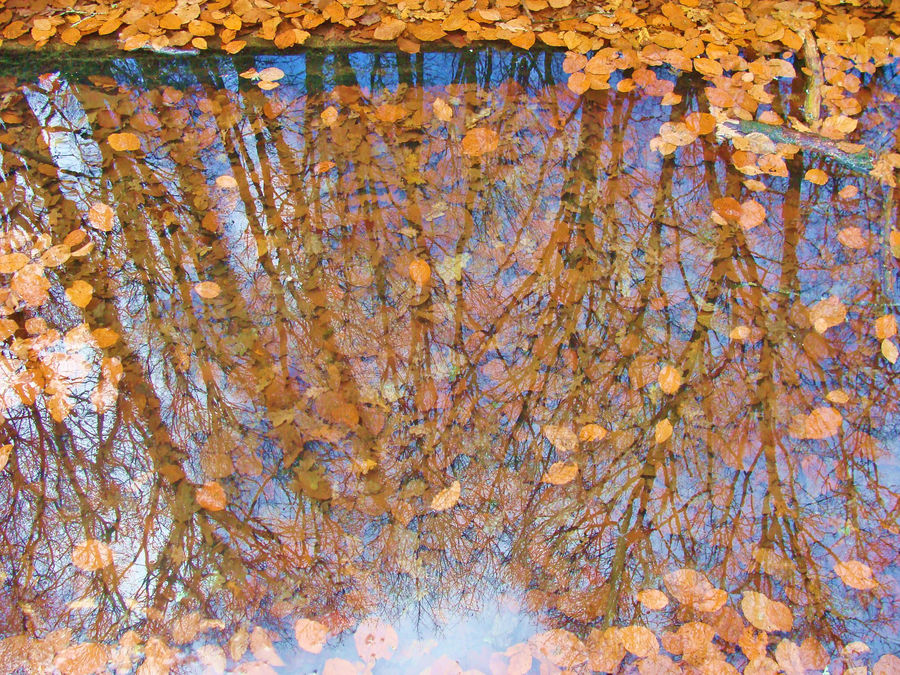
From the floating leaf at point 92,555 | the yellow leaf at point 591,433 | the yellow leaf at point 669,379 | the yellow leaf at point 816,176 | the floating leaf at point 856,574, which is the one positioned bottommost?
the floating leaf at point 856,574

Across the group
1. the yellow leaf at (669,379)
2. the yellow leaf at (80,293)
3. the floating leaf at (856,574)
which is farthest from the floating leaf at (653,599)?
the yellow leaf at (80,293)

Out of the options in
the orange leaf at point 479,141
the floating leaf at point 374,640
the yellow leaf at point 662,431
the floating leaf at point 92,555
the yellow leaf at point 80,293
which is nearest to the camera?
the floating leaf at point 374,640

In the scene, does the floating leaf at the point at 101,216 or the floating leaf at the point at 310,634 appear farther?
the floating leaf at the point at 101,216

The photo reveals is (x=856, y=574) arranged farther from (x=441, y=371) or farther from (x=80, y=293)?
(x=80, y=293)

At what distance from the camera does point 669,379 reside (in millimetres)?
1900

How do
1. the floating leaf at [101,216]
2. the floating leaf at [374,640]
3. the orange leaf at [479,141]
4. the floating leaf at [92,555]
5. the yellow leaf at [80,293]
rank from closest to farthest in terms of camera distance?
1. the floating leaf at [374,640]
2. the floating leaf at [92,555]
3. the yellow leaf at [80,293]
4. the floating leaf at [101,216]
5. the orange leaf at [479,141]

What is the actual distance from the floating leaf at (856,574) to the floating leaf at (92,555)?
202cm

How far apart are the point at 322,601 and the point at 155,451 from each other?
2.31 feet

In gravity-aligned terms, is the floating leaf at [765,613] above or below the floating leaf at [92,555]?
below

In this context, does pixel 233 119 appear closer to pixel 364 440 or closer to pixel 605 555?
pixel 364 440

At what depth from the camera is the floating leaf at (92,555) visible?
5.43ft

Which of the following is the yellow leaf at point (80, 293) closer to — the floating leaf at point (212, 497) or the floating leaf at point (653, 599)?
the floating leaf at point (212, 497)

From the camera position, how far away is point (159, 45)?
278 cm

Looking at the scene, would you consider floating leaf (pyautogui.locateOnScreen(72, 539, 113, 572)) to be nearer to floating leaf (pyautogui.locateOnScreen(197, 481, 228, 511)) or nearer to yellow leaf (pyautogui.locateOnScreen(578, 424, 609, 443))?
floating leaf (pyautogui.locateOnScreen(197, 481, 228, 511))
